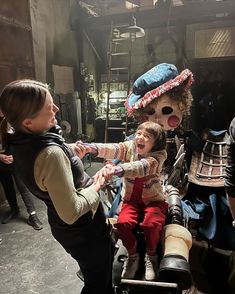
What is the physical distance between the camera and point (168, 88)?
7.24ft

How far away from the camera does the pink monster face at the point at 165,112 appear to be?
7.47ft

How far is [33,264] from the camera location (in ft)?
8.48

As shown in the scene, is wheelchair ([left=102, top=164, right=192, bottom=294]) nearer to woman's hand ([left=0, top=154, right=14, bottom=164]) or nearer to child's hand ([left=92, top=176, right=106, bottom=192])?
child's hand ([left=92, top=176, right=106, bottom=192])

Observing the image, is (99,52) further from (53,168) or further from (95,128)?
(53,168)

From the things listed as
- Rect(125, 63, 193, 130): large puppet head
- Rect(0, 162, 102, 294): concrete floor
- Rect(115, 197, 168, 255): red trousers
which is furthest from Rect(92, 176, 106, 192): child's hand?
Rect(0, 162, 102, 294): concrete floor

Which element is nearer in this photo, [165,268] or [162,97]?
[165,268]

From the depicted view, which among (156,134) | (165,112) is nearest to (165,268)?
(156,134)

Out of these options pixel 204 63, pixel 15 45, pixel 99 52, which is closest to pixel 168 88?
pixel 15 45

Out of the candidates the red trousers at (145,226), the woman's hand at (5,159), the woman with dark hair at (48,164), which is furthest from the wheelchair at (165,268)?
the woman's hand at (5,159)

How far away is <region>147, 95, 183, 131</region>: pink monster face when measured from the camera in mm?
2275

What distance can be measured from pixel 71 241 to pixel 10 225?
2318mm

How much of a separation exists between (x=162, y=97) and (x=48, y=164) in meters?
1.43

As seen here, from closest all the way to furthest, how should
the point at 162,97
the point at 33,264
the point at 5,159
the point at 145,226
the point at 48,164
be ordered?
the point at 48,164, the point at 145,226, the point at 162,97, the point at 33,264, the point at 5,159

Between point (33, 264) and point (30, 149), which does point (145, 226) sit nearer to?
point (30, 149)
